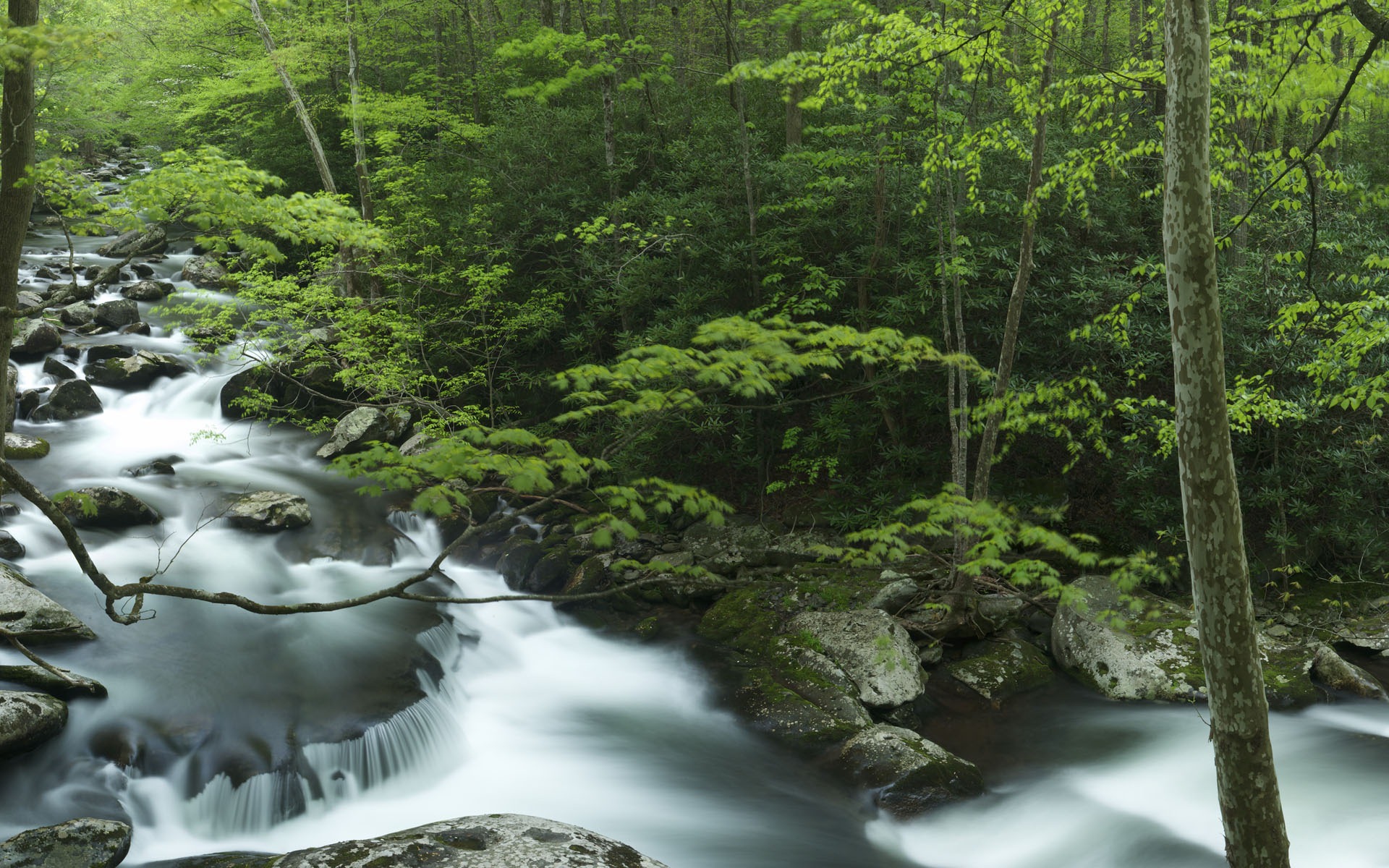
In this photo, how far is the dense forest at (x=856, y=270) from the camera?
4727 mm

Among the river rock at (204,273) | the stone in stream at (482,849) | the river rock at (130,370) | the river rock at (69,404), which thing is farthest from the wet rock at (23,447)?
the stone in stream at (482,849)

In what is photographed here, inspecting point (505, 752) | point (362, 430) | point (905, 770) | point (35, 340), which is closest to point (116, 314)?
point (35, 340)

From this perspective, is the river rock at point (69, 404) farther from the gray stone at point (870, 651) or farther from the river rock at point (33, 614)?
the gray stone at point (870, 651)

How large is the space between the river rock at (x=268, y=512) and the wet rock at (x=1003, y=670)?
7856 millimetres

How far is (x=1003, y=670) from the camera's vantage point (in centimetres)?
745

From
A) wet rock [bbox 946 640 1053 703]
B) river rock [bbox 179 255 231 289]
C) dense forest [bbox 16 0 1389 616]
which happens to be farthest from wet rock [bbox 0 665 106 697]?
river rock [bbox 179 255 231 289]

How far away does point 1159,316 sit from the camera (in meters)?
9.07

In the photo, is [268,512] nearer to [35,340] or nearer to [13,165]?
[13,165]

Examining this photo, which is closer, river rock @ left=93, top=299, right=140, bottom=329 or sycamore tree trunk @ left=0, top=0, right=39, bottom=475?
sycamore tree trunk @ left=0, top=0, right=39, bottom=475

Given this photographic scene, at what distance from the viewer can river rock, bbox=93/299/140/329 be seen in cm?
1426

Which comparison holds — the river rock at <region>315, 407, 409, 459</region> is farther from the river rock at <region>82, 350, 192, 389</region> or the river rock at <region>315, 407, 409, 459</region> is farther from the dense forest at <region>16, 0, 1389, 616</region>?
the river rock at <region>82, 350, 192, 389</region>

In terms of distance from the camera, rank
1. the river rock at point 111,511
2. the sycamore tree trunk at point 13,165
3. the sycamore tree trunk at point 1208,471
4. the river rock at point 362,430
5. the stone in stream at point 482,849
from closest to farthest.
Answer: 1. the sycamore tree trunk at point 1208,471
2. the stone in stream at point 482,849
3. the sycamore tree trunk at point 13,165
4. the river rock at point 111,511
5. the river rock at point 362,430

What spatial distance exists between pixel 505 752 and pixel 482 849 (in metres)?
3.03

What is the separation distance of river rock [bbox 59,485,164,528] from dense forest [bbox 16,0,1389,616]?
247 centimetres
